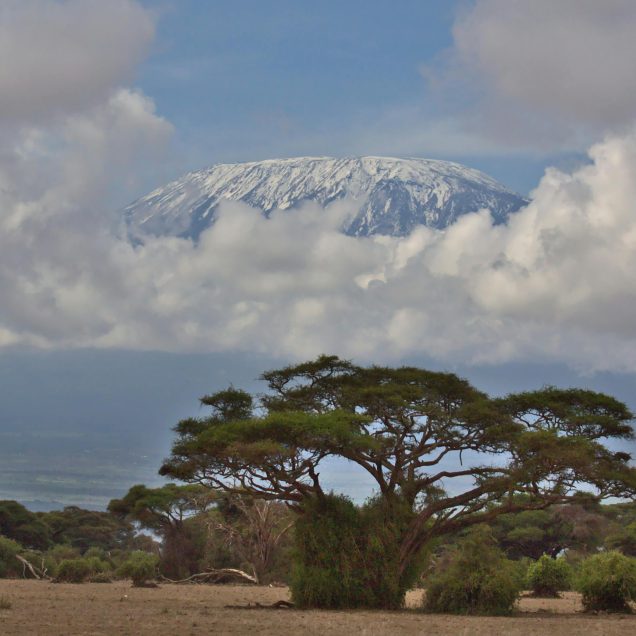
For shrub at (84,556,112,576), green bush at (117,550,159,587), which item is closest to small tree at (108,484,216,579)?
shrub at (84,556,112,576)

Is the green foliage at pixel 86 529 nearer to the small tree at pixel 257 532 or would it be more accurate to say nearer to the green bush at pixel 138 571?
the small tree at pixel 257 532

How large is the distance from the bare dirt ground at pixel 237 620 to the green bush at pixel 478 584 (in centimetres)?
80

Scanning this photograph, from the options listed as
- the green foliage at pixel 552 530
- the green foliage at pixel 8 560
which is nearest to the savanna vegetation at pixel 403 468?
the green foliage at pixel 8 560

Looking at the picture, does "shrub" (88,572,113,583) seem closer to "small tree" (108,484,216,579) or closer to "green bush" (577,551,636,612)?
"small tree" (108,484,216,579)

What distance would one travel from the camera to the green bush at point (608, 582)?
31625mm

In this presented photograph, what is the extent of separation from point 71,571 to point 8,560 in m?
7.10

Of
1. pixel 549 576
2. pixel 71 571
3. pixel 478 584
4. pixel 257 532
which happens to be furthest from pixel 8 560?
pixel 478 584

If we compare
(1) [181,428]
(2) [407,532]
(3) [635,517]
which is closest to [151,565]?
(1) [181,428]

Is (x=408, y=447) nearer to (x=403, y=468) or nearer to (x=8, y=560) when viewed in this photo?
(x=403, y=468)

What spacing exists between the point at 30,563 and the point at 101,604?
78.4 ft

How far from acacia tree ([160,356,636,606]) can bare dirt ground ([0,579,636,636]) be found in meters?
3.21

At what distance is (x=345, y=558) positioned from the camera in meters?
31.3

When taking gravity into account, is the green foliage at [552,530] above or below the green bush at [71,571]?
above

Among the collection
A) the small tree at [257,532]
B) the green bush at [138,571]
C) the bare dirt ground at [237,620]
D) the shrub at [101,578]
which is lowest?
the bare dirt ground at [237,620]
